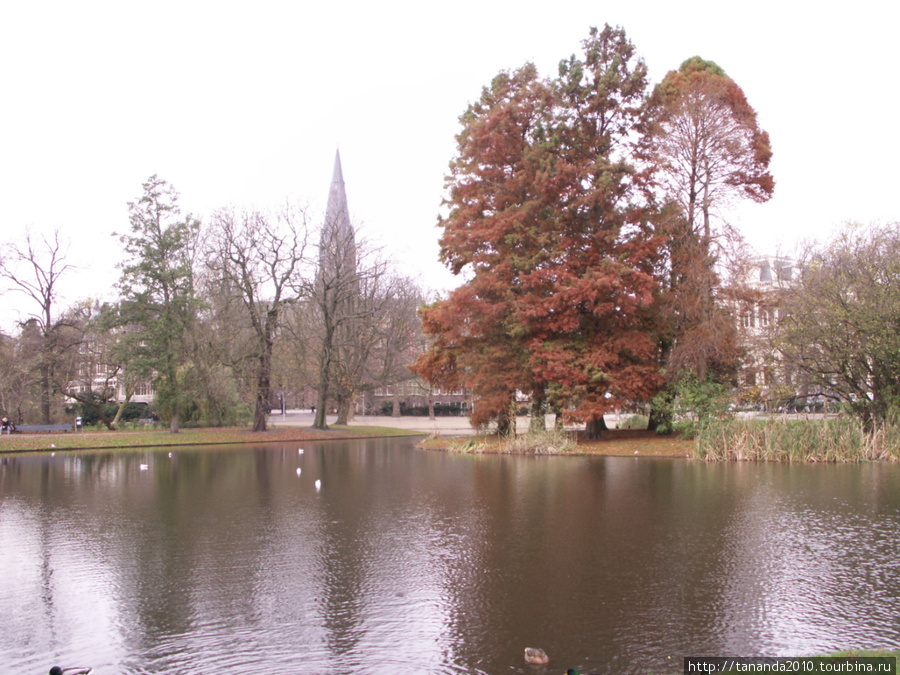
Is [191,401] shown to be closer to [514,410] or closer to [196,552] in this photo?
[514,410]

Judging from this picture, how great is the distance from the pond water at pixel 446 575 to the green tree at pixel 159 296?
61.0ft

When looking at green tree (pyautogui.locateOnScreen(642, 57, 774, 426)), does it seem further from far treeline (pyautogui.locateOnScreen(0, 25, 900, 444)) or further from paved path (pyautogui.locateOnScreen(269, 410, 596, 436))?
paved path (pyautogui.locateOnScreen(269, 410, 596, 436))

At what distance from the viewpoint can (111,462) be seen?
24.0 metres

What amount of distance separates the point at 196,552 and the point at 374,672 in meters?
4.98

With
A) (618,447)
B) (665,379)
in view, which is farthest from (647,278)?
(618,447)

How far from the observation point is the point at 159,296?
35.0 meters

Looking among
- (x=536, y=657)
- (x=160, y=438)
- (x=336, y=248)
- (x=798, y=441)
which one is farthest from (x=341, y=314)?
(x=536, y=657)

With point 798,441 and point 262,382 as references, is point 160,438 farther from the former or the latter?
point 798,441

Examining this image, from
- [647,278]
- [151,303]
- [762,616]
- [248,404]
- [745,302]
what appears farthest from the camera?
[248,404]

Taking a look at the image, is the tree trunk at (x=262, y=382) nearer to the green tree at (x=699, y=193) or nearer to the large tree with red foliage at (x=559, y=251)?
the large tree with red foliage at (x=559, y=251)

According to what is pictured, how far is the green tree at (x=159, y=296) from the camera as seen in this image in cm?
3384

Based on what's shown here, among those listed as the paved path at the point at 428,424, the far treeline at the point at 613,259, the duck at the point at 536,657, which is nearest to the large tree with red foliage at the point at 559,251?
the far treeline at the point at 613,259

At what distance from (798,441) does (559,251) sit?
10.1m

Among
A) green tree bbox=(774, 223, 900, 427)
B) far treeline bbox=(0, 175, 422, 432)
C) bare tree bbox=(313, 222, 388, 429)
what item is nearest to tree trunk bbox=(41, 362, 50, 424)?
far treeline bbox=(0, 175, 422, 432)
